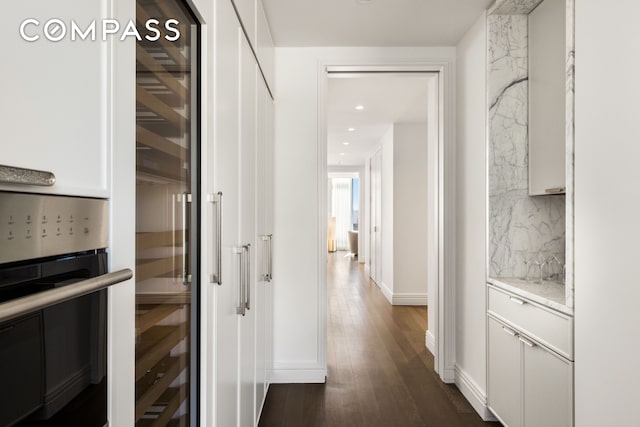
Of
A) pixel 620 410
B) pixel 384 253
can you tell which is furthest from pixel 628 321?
pixel 384 253

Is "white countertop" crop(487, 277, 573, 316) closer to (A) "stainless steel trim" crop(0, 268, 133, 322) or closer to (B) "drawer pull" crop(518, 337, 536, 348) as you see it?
(B) "drawer pull" crop(518, 337, 536, 348)

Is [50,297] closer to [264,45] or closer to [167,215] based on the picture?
[167,215]

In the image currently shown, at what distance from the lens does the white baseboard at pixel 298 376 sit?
2910 millimetres

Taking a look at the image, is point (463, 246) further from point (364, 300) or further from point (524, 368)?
point (364, 300)

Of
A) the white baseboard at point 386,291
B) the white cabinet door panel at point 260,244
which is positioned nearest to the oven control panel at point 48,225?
the white cabinet door panel at point 260,244

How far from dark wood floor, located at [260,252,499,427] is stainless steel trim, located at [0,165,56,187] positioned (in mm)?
2279

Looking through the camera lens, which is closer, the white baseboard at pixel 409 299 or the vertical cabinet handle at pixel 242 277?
the vertical cabinet handle at pixel 242 277

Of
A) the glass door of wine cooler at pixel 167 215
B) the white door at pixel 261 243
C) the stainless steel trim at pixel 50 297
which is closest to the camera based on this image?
the stainless steel trim at pixel 50 297

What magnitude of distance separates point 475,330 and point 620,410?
122cm

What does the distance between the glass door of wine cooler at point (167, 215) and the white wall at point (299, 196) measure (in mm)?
1807

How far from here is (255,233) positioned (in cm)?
207

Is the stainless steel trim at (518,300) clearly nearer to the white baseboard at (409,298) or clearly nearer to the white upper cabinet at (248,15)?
the white upper cabinet at (248,15)

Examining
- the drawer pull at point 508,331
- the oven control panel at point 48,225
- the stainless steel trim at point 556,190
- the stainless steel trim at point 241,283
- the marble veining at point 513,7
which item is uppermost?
the marble veining at point 513,7

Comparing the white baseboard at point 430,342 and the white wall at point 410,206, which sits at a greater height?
the white wall at point 410,206
